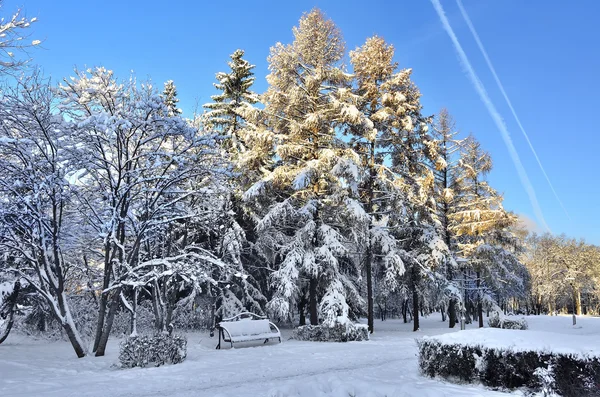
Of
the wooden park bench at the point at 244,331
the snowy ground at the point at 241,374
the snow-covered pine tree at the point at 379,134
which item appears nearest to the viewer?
the snowy ground at the point at 241,374

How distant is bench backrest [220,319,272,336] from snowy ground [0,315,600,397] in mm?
947

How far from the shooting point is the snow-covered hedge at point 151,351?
28.9 ft

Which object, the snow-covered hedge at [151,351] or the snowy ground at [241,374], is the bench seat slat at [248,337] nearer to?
the snowy ground at [241,374]

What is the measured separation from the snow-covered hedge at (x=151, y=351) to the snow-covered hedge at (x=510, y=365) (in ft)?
18.9

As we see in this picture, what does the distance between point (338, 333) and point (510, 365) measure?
792cm

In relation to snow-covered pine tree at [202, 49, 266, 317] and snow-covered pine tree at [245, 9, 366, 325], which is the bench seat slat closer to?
snow-covered pine tree at [245, 9, 366, 325]

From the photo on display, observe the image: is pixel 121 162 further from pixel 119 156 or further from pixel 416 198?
pixel 416 198

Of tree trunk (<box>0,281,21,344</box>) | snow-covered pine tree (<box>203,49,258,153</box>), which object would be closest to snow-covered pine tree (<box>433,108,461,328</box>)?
snow-covered pine tree (<box>203,49,258,153</box>)

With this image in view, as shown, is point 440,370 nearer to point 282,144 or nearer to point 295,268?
point 295,268

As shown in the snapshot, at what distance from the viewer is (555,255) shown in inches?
1919

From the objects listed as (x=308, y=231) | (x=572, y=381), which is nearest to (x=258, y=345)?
(x=308, y=231)

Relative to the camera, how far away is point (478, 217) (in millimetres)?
21125

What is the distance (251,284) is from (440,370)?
12.5 meters

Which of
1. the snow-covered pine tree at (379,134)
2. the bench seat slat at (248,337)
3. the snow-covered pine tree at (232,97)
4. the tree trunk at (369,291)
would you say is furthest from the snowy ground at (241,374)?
the snow-covered pine tree at (232,97)
